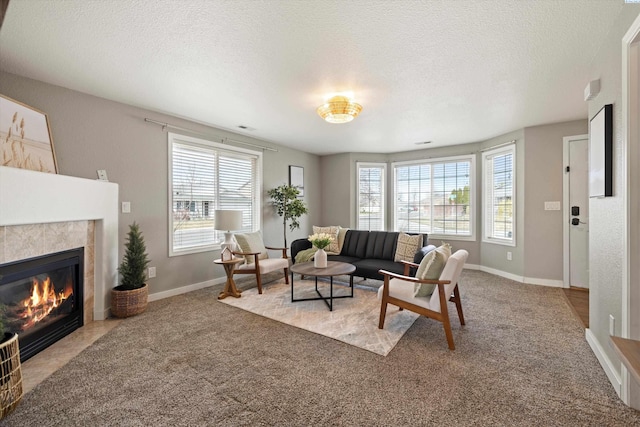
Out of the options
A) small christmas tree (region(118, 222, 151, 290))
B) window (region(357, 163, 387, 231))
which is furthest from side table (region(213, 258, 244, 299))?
window (region(357, 163, 387, 231))

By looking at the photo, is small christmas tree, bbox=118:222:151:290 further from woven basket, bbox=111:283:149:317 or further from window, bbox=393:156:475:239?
window, bbox=393:156:475:239

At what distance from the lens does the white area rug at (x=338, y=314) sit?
2.63 m

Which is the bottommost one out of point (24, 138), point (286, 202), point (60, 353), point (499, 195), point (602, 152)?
point (60, 353)

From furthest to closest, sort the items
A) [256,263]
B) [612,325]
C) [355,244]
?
[355,244] < [256,263] < [612,325]

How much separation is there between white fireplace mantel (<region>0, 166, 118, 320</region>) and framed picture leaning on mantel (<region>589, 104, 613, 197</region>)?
4258 millimetres

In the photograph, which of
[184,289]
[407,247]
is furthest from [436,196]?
[184,289]

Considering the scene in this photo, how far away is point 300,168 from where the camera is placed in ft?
20.3

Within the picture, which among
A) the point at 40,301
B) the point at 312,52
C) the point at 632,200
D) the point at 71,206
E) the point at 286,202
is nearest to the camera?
the point at 632,200

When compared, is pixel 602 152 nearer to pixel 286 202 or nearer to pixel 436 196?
pixel 436 196

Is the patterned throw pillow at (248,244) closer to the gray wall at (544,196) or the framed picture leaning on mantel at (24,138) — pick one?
the framed picture leaning on mantel at (24,138)

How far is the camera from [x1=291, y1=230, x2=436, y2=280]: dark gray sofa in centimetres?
404

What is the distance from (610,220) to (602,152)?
19.5 inches

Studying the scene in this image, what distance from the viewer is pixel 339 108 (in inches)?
123

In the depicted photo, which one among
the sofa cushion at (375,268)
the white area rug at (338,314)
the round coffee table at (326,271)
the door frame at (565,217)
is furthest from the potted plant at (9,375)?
the door frame at (565,217)
